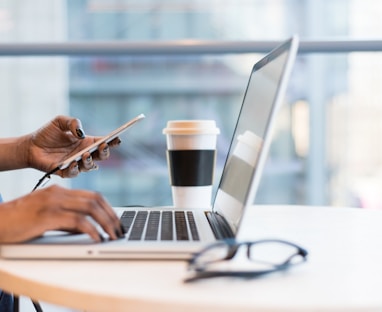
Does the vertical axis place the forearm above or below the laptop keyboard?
above

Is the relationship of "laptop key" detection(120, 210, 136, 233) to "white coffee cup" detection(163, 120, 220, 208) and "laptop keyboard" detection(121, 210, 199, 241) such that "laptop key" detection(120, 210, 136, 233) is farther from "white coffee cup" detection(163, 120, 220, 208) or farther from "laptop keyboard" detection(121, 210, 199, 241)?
"white coffee cup" detection(163, 120, 220, 208)

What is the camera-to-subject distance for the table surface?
46cm

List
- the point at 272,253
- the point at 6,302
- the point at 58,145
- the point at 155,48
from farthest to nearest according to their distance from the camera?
the point at 155,48
the point at 58,145
the point at 6,302
the point at 272,253

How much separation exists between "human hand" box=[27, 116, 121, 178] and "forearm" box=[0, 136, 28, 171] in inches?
0.5

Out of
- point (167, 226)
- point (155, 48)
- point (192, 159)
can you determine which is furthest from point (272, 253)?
point (155, 48)

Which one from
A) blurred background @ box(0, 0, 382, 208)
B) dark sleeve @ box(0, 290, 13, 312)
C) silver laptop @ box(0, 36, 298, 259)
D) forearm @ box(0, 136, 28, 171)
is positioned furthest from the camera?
blurred background @ box(0, 0, 382, 208)

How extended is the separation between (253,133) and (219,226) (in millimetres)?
131

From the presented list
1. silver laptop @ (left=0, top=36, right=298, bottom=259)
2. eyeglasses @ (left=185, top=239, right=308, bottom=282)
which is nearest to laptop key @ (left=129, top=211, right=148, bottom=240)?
silver laptop @ (left=0, top=36, right=298, bottom=259)

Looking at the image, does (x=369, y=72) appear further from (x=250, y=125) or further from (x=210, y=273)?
(x=210, y=273)

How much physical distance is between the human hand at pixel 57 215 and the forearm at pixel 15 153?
459 millimetres

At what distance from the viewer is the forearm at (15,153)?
3.47 ft

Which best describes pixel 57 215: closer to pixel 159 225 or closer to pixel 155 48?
pixel 159 225

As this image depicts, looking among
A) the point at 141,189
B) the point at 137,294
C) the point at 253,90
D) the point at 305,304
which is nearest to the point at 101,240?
the point at 137,294

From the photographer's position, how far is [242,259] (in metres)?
0.59
